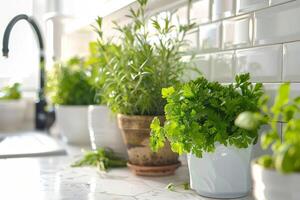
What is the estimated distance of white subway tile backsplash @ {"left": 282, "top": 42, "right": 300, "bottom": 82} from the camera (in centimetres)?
78

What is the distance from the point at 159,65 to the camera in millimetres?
947

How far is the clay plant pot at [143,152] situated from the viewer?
3.01 feet

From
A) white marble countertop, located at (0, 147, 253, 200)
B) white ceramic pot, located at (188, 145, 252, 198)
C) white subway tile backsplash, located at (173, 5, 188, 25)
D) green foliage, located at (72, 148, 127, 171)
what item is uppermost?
white subway tile backsplash, located at (173, 5, 188, 25)

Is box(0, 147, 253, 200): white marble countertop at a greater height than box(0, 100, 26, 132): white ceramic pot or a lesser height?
lesser

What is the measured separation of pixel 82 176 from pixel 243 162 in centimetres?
43

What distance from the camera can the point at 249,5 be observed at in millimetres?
896

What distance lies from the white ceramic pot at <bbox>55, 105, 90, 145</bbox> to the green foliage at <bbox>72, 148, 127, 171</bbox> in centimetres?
38

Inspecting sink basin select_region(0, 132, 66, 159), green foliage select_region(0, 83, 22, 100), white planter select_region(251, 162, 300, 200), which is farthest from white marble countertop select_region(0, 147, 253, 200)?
green foliage select_region(0, 83, 22, 100)

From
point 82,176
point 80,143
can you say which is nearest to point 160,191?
point 82,176

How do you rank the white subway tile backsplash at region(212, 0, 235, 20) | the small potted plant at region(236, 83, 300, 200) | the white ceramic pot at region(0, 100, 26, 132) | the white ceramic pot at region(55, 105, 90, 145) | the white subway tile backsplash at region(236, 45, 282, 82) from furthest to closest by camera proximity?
the white ceramic pot at region(0, 100, 26, 132) < the white ceramic pot at region(55, 105, 90, 145) < the white subway tile backsplash at region(212, 0, 235, 20) < the white subway tile backsplash at region(236, 45, 282, 82) < the small potted plant at region(236, 83, 300, 200)

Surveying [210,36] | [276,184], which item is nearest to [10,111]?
[210,36]

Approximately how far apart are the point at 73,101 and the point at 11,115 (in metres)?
0.67

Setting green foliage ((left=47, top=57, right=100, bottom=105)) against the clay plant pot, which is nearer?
the clay plant pot

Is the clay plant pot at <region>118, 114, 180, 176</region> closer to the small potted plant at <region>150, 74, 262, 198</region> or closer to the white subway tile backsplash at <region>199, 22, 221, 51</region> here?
the small potted plant at <region>150, 74, 262, 198</region>
